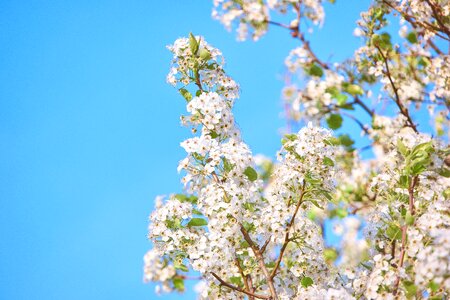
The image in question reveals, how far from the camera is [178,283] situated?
905cm

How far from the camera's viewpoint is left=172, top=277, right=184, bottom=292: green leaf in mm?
9023

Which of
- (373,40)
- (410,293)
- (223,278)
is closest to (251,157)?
(223,278)

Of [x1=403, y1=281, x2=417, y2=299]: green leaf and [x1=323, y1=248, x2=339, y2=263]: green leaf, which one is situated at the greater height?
[x1=323, y1=248, x2=339, y2=263]: green leaf

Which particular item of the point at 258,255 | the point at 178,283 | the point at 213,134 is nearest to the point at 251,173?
the point at 213,134

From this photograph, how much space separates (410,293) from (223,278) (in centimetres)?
135

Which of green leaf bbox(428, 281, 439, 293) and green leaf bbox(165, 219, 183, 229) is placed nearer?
green leaf bbox(428, 281, 439, 293)

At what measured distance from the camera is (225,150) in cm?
439

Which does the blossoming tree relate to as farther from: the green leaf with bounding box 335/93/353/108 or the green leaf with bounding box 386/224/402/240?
the green leaf with bounding box 335/93/353/108

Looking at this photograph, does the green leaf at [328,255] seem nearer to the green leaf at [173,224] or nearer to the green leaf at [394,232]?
the green leaf at [394,232]

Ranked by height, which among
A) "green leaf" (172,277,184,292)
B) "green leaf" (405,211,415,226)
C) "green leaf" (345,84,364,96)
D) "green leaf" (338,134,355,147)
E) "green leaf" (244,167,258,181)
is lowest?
"green leaf" (405,211,415,226)

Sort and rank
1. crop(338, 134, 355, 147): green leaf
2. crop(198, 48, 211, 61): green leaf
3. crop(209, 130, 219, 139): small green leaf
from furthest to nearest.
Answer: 1. crop(338, 134, 355, 147): green leaf
2. crop(198, 48, 211, 61): green leaf
3. crop(209, 130, 219, 139): small green leaf

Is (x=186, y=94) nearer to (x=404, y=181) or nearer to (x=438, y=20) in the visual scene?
(x=404, y=181)

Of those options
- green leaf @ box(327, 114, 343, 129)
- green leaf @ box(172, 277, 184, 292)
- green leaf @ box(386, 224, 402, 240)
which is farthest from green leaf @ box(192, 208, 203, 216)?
green leaf @ box(172, 277, 184, 292)

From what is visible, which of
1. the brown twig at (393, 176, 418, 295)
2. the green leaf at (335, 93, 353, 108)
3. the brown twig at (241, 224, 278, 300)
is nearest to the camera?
the brown twig at (393, 176, 418, 295)
